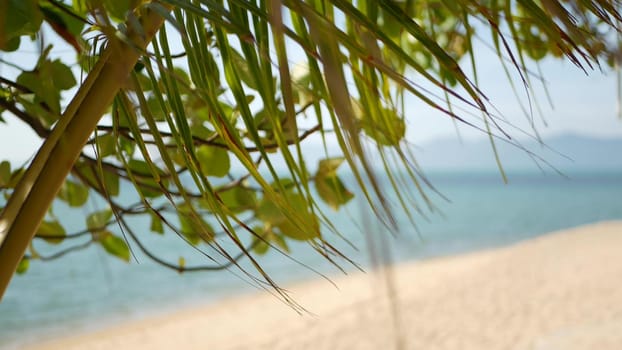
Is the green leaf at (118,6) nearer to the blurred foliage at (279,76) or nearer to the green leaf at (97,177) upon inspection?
the blurred foliage at (279,76)

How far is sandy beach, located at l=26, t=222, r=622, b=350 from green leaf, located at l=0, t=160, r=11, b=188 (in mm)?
2472

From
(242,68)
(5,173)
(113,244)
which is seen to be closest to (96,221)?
(113,244)

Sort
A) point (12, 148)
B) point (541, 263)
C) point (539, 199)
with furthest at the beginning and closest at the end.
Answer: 1. point (539, 199)
2. point (541, 263)
3. point (12, 148)

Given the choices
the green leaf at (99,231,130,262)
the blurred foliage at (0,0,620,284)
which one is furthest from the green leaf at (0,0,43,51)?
the green leaf at (99,231,130,262)

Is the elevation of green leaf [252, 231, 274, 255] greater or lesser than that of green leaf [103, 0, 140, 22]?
greater

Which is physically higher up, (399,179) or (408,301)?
(408,301)

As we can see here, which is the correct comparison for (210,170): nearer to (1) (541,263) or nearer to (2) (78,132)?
(2) (78,132)

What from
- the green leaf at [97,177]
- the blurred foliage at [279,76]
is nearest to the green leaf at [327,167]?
the blurred foliage at [279,76]

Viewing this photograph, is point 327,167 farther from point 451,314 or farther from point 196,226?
point 451,314

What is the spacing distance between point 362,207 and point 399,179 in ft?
0.48

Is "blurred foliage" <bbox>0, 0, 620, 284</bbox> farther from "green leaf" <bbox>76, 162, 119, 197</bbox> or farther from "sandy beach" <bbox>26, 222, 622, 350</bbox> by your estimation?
"sandy beach" <bbox>26, 222, 622, 350</bbox>

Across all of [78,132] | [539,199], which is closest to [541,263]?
[78,132]

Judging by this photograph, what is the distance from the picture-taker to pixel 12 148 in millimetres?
818

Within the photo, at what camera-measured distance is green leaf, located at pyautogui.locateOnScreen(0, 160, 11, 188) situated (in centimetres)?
80
